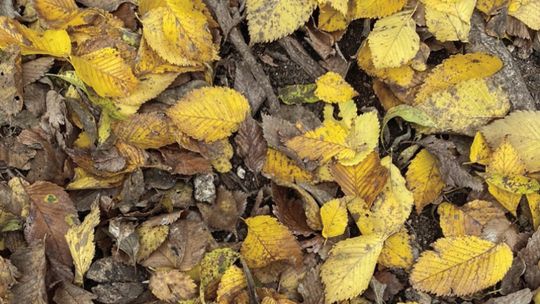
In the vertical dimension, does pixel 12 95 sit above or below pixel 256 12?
below

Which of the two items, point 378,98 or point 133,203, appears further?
point 378,98

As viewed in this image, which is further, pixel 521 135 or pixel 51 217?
pixel 521 135

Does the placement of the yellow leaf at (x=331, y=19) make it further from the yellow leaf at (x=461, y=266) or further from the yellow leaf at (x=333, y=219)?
the yellow leaf at (x=461, y=266)

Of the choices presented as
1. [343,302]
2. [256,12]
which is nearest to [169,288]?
[343,302]

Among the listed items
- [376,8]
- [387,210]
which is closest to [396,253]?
[387,210]

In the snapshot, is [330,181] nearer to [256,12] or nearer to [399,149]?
[399,149]

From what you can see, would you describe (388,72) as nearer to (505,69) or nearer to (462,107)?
(462,107)

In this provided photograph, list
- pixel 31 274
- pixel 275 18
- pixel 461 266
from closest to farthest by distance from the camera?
pixel 31 274
pixel 461 266
pixel 275 18
